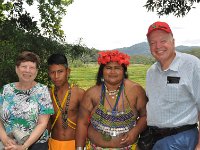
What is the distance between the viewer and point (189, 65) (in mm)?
3457

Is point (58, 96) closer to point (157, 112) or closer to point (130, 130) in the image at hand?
point (130, 130)

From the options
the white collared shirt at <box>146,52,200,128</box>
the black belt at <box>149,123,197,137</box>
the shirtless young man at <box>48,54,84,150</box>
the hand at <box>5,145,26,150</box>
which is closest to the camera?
the white collared shirt at <box>146,52,200,128</box>

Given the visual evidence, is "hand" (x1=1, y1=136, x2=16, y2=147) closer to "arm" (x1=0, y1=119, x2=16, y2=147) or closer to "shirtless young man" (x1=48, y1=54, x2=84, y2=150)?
"arm" (x1=0, y1=119, x2=16, y2=147)

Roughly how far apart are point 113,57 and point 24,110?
3.95ft

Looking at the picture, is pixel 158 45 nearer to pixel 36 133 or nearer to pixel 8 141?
pixel 36 133

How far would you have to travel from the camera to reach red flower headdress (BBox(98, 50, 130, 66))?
4098mm

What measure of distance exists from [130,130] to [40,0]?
247 inches

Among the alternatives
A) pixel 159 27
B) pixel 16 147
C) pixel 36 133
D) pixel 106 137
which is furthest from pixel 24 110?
pixel 159 27

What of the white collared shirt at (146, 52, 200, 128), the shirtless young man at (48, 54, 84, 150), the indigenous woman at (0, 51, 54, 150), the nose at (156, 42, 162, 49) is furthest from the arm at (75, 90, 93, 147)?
the nose at (156, 42, 162, 49)

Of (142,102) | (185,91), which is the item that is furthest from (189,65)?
(142,102)

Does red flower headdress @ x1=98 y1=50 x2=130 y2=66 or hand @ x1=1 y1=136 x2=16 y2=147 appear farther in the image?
red flower headdress @ x1=98 y1=50 x2=130 y2=66

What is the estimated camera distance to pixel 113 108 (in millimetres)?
4102

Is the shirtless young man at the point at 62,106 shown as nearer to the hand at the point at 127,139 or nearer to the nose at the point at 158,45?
the hand at the point at 127,139

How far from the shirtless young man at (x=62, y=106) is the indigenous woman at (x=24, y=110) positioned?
45 centimetres
